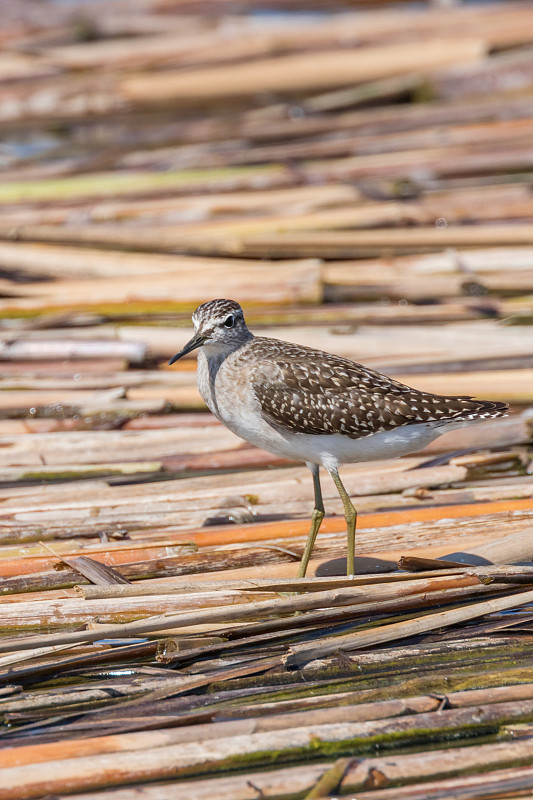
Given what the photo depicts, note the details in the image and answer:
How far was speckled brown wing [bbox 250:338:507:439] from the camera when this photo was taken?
265 inches

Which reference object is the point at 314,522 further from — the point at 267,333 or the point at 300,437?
the point at 267,333

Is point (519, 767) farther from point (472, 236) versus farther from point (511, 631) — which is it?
point (472, 236)

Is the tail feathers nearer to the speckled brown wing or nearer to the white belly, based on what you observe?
the speckled brown wing

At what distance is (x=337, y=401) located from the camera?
22.3 ft

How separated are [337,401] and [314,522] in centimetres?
77

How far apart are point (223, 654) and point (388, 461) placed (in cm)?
277

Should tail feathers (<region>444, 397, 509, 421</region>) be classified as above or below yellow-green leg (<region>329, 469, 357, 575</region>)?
above

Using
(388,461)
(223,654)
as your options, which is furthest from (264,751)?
(388,461)

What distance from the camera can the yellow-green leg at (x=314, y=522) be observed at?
648 cm

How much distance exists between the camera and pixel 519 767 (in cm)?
457

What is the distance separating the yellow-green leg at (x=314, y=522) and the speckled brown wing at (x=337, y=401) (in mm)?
393

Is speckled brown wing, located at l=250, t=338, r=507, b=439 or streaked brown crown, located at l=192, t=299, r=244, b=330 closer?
speckled brown wing, located at l=250, t=338, r=507, b=439

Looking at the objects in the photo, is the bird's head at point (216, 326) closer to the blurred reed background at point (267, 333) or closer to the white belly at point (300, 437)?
the white belly at point (300, 437)

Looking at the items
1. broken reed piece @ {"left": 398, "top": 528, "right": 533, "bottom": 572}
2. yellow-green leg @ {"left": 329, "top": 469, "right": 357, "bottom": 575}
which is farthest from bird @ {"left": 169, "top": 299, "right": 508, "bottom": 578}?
broken reed piece @ {"left": 398, "top": 528, "right": 533, "bottom": 572}
